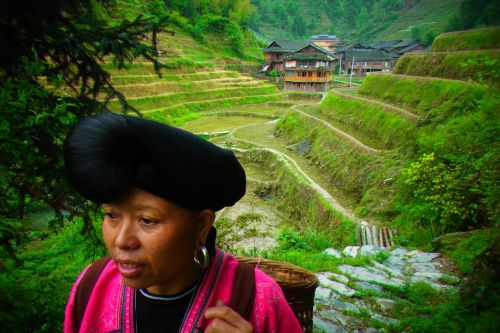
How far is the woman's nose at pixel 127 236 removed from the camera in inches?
55.1

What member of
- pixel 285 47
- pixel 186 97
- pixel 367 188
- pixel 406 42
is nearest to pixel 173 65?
pixel 186 97

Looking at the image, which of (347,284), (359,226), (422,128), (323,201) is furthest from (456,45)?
(347,284)

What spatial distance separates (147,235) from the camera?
1404mm

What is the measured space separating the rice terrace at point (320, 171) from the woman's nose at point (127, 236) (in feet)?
1.66

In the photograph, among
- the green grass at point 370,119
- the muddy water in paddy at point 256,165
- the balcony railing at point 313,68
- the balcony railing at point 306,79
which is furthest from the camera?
the balcony railing at point 306,79

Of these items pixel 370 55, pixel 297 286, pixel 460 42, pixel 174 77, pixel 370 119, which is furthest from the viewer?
pixel 370 55

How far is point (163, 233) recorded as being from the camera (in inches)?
55.4

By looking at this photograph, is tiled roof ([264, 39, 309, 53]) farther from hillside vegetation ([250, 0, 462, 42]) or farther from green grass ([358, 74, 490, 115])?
green grass ([358, 74, 490, 115])

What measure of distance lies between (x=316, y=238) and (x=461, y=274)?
404 cm

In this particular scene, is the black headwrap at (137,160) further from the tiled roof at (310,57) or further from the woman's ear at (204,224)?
the tiled roof at (310,57)

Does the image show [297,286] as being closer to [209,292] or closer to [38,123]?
[209,292]

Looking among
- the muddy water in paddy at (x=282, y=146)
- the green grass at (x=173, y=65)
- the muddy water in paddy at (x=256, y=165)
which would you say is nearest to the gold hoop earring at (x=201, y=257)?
the muddy water in paddy at (x=256, y=165)

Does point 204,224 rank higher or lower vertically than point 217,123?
higher

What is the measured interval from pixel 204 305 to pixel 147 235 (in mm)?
470
